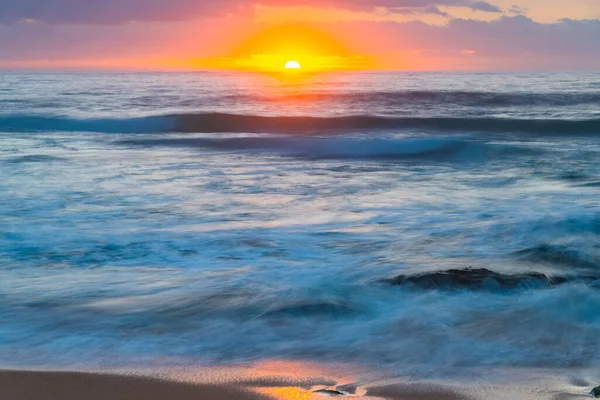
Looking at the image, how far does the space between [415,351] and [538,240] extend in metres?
3.17

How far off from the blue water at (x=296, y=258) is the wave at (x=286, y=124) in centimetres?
587

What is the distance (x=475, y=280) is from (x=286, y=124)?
1764 centimetres

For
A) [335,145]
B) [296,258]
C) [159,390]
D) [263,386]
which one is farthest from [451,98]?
[159,390]

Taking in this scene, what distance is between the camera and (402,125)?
22594mm

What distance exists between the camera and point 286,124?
2278 centimetres

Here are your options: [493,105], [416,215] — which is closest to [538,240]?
[416,215]

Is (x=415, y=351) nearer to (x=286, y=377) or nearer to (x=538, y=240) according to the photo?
(x=286, y=377)

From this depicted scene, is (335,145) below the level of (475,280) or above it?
below

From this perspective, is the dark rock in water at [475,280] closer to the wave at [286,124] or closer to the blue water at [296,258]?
the blue water at [296,258]

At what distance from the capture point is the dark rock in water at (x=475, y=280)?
5383 mm

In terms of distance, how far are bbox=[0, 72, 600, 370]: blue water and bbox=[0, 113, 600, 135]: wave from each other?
587cm

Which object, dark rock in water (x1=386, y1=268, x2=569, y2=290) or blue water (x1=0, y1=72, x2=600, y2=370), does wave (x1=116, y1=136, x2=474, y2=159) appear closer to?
blue water (x1=0, y1=72, x2=600, y2=370)

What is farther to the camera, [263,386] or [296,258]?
[296,258]

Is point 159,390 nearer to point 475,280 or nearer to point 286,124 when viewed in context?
point 475,280
